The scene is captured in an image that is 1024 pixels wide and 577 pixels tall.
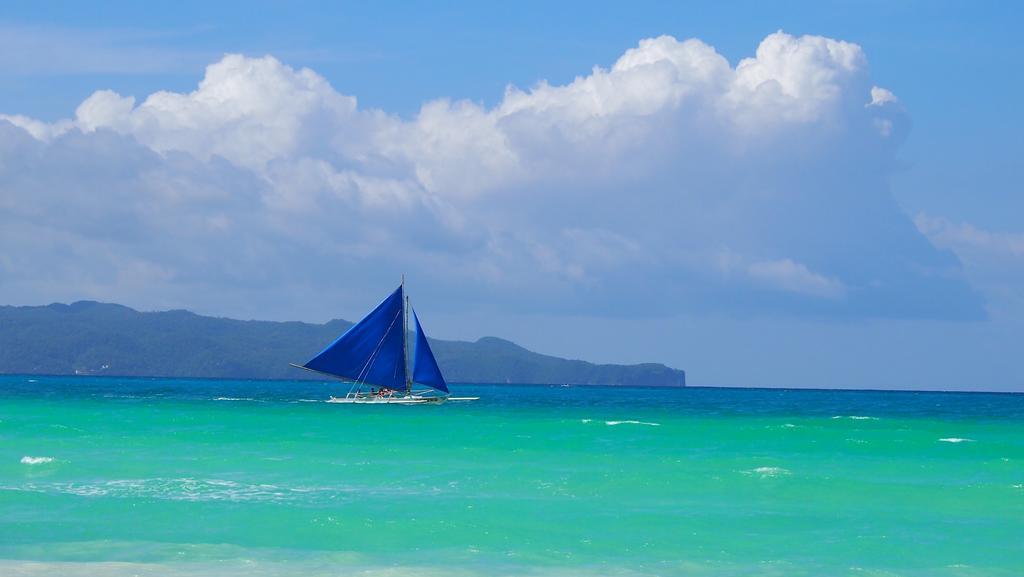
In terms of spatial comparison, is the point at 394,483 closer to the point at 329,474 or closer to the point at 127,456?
the point at 329,474

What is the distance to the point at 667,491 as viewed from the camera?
108 ft

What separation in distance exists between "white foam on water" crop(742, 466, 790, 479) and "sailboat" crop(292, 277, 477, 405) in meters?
43.9

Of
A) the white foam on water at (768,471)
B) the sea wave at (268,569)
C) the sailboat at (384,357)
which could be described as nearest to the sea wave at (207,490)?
the sea wave at (268,569)

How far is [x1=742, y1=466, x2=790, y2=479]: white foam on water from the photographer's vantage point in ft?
117

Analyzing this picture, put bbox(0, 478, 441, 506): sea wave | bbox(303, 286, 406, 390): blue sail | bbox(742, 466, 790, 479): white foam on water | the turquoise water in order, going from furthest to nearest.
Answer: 1. bbox(303, 286, 406, 390): blue sail
2. bbox(742, 466, 790, 479): white foam on water
3. bbox(0, 478, 441, 506): sea wave
4. the turquoise water

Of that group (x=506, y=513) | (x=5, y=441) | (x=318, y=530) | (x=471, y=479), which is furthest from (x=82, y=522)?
(x=5, y=441)

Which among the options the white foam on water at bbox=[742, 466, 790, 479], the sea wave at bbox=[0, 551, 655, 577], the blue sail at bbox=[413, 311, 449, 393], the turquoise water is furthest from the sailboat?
the sea wave at bbox=[0, 551, 655, 577]

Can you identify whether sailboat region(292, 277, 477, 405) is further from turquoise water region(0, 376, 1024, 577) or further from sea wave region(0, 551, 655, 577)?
sea wave region(0, 551, 655, 577)

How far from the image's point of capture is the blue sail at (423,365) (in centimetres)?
8256

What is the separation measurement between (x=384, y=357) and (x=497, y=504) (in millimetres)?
53351

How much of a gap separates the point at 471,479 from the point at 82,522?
11659 mm

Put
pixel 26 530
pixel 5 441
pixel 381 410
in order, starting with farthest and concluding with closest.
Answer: pixel 381 410, pixel 5 441, pixel 26 530

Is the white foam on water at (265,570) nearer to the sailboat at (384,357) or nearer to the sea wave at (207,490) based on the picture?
the sea wave at (207,490)

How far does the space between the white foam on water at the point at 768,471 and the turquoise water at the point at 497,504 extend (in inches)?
6.1
